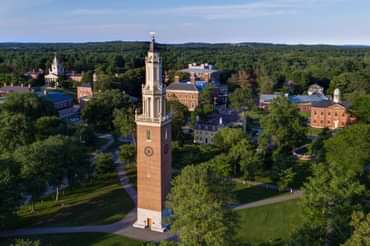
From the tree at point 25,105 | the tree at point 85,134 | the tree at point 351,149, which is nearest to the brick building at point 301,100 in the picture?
the tree at point 351,149

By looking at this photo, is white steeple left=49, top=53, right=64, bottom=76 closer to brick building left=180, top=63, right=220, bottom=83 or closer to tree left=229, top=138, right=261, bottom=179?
brick building left=180, top=63, right=220, bottom=83

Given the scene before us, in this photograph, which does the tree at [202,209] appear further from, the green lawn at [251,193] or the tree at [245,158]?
the tree at [245,158]

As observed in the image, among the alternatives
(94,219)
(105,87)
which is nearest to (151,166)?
(94,219)

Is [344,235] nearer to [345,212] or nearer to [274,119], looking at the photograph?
[345,212]

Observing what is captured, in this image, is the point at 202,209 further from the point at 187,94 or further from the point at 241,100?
the point at 187,94

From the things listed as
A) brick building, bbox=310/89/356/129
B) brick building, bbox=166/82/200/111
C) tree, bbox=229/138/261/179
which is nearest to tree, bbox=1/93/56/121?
tree, bbox=229/138/261/179
